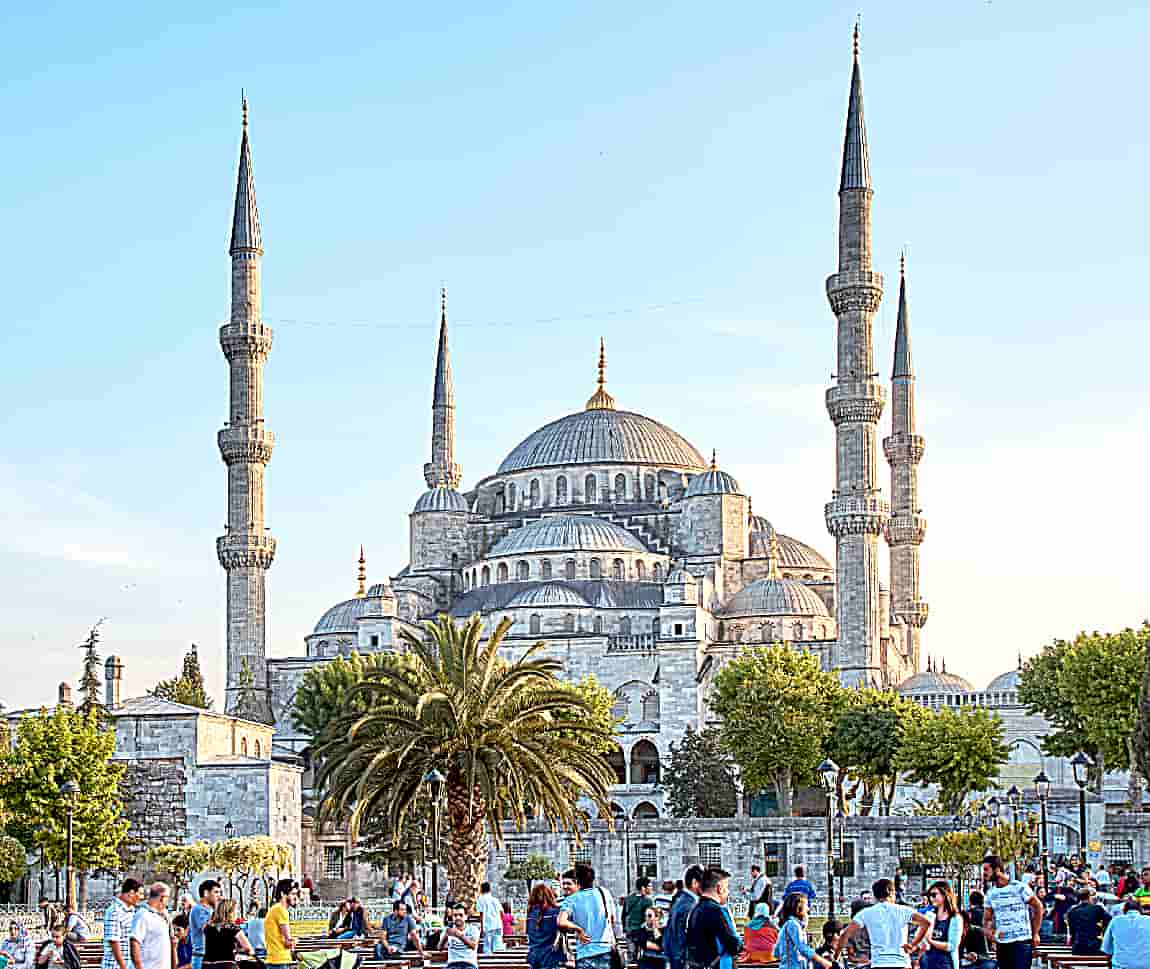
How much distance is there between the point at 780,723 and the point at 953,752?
4938 mm

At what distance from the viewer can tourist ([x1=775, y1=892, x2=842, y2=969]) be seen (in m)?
12.3

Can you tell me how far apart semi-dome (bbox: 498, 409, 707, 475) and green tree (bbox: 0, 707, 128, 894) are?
35.9 metres

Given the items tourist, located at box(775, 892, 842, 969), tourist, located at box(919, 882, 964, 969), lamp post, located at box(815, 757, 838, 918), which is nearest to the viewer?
tourist, located at box(919, 882, 964, 969)

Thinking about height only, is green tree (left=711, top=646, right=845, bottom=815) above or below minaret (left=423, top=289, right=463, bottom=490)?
below

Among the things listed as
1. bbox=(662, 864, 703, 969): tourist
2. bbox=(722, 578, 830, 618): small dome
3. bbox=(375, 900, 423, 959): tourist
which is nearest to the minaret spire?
bbox=(722, 578, 830, 618): small dome

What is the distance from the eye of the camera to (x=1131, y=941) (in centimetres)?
1133

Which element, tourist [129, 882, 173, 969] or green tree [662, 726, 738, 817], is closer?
tourist [129, 882, 173, 969]

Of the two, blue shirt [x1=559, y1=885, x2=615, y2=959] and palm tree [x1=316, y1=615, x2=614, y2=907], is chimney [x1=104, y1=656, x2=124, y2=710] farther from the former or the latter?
blue shirt [x1=559, y1=885, x2=615, y2=959]

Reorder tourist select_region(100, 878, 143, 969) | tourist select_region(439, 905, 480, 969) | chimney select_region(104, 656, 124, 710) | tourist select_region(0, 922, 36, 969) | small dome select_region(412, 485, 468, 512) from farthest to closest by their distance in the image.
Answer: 1. small dome select_region(412, 485, 468, 512)
2. chimney select_region(104, 656, 124, 710)
3. tourist select_region(0, 922, 36, 969)
4. tourist select_region(439, 905, 480, 969)
5. tourist select_region(100, 878, 143, 969)

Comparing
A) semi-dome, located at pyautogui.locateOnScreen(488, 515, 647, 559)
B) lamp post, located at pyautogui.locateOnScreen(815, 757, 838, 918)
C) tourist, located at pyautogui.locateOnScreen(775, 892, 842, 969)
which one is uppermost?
semi-dome, located at pyautogui.locateOnScreen(488, 515, 647, 559)

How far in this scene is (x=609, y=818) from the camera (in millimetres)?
26062

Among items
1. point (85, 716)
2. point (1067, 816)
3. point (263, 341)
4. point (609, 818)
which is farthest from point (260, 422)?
point (609, 818)

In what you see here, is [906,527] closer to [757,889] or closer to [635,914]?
[757,889]

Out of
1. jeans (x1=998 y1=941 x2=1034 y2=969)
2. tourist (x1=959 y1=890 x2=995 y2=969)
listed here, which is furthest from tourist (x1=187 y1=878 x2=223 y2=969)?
jeans (x1=998 y1=941 x2=1034 y2=969)
